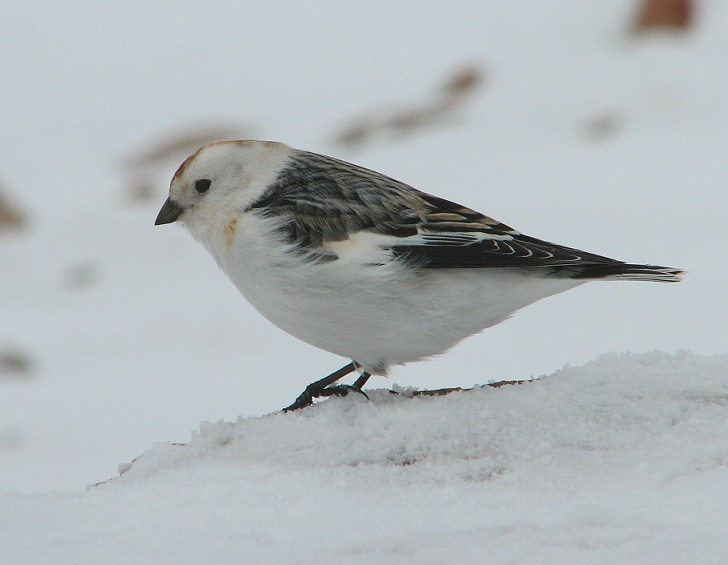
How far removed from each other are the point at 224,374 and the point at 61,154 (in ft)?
16.6

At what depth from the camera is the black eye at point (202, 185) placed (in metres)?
3.99

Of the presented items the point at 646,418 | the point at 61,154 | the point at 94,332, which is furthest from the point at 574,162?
the point at 646,418

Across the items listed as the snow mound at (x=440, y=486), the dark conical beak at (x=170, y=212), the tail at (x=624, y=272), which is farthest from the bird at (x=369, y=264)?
the snow mound at (x=440, y=486)

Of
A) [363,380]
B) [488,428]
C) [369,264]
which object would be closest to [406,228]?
[369,264]

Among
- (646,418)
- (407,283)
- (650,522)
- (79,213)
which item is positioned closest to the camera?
(650,522)

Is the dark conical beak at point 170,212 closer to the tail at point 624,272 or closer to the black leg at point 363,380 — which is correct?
the black leg at point 363,380

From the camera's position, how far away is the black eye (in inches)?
157

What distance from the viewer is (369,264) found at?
11.7 ft

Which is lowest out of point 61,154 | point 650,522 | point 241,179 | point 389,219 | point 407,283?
point 650,522

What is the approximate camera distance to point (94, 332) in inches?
336

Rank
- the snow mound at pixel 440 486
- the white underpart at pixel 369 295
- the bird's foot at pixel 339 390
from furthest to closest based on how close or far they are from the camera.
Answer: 1. the bird's foot at pixel 339 390
2. the white underpart at pixel 369 295
3. the snow mound at pixel 440 486

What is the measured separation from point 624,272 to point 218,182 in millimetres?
1502

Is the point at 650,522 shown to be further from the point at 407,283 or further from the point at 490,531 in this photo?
the point at 407,283

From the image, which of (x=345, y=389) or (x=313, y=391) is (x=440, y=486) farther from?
(x=313, y=391)
